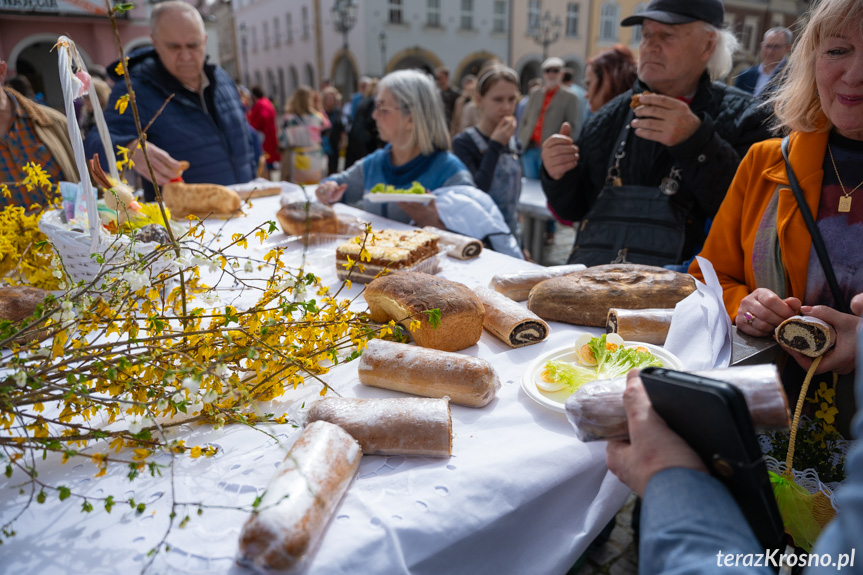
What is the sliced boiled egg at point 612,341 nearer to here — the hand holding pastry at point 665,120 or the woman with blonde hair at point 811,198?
the woman with blonde hair at point 811,198

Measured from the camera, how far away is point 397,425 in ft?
3.77

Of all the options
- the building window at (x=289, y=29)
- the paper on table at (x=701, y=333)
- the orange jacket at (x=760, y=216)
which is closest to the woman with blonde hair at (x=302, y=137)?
the orange jacket at (x=760, y=216)

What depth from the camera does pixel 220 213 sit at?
10.9ft

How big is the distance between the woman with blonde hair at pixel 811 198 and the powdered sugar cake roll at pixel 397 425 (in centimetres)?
115

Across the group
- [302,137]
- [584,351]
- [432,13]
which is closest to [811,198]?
[584,351]

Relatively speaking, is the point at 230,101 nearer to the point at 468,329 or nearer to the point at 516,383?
the point at 468,329

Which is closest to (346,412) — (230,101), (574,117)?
(230,101)

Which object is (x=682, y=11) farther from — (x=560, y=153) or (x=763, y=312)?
(x=763, y=312)

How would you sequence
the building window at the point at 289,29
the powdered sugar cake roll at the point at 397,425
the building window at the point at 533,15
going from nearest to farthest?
the powdered sugar cake roll at the point at 397,425 → the building window at the point at 533,15 → the building window at the point at 289,29

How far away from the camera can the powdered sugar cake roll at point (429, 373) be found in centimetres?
132

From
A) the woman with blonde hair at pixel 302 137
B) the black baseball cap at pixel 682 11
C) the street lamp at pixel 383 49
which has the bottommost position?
the woman with blonde hair at pixel 302 137

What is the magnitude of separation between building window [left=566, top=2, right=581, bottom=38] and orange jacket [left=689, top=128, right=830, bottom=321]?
3283cm

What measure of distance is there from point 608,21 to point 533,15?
17.2ft

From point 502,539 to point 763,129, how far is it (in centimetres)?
245
